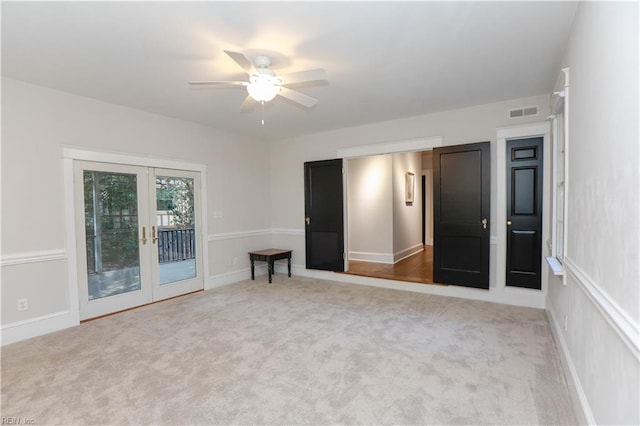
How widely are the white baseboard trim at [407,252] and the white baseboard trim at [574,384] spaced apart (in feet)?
12.0

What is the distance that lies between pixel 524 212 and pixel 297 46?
11.0 feet

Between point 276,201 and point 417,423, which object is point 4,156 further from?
point 417,423

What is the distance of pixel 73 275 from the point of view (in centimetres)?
355

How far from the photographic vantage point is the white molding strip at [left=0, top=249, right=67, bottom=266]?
3.10 metres

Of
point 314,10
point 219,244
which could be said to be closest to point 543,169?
point 314,10

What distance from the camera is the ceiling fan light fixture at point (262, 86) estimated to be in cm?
254

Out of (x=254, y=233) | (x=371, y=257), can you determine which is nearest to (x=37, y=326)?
(x=254, y=233)

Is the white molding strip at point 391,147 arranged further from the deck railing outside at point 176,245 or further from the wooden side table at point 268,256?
the deck railing outside at point 176,245

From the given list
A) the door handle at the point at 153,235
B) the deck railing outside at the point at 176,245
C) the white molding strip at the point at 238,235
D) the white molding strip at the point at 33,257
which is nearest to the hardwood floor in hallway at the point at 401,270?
the white molding strip at the point at 238,235

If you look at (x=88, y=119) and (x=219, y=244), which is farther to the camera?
(x=219, y=244)

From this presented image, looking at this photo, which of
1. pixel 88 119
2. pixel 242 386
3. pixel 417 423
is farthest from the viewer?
pixel 88 119

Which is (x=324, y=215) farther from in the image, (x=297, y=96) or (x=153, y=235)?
(x=297, y=96)

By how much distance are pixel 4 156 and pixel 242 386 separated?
324 cm

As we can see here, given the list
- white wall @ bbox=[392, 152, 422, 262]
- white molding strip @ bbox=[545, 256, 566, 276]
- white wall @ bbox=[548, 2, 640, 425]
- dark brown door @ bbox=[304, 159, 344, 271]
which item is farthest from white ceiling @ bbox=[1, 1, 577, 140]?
white wall @ bbox=[392, 152, 422, 262]
